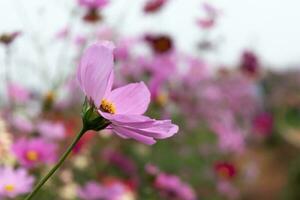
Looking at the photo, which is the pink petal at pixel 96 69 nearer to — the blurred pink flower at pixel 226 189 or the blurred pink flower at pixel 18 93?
the blurred pink flower at pixel 18 93

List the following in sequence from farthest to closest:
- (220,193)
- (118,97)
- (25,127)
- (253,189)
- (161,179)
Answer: (253,189) → (220,193) → (25,127) → (161,179) → (118,97)

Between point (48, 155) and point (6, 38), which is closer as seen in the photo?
point (6, 38)

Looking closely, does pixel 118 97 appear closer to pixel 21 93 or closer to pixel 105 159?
pixel 21 93

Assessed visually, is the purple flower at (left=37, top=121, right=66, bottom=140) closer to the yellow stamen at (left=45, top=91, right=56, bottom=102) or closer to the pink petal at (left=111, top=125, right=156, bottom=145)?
the yellow stamen at (left=45, top=91, right=56, bottom=102)

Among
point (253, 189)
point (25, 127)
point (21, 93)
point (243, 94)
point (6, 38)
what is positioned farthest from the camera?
point (253, 189)

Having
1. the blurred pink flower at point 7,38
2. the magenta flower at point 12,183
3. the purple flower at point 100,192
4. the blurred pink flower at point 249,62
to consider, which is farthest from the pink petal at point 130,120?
the blurred pink flower at point 249,62

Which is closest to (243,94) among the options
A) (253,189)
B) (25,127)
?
(253,189)
